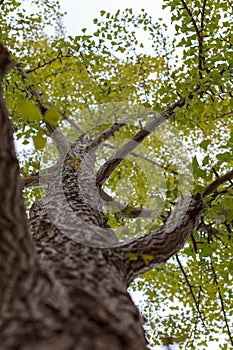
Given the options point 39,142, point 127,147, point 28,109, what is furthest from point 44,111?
point 28,109

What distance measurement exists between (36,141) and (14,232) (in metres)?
0.41

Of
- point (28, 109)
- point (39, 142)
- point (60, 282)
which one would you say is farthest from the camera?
point (60, 282)

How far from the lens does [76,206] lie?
3.07 meters

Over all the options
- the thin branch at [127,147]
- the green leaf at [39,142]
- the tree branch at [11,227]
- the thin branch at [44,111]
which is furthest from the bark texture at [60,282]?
the thin branch at [44,111]

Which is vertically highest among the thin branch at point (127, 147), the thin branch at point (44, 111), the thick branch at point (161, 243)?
the thin branch at point (44, 111)

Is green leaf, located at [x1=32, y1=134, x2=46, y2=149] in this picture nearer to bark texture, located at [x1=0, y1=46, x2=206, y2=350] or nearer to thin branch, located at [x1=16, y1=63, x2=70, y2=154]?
bark texture, located at [x1=0, y1=46, x2=206, y2=350]

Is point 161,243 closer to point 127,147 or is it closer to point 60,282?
point 60,282

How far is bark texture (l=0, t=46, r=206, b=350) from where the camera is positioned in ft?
4.11

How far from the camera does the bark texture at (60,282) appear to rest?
4.11 ft

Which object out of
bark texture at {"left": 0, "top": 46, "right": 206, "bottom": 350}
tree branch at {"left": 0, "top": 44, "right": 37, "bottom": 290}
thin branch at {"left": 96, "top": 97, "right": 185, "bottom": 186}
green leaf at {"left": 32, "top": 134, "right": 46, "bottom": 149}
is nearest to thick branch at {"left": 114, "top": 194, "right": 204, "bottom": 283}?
bark texture at {"left": 0, "top": 46, "right": 206, "bottom": 350}

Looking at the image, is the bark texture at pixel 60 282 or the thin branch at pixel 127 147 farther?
the thin branch at pixel 127 147

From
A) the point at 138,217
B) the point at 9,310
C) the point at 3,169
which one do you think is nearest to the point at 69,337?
the point at 9,310

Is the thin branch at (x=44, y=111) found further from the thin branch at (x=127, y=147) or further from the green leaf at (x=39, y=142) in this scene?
the green leaf at (x=39, y=142)

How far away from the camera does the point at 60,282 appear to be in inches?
64.3
